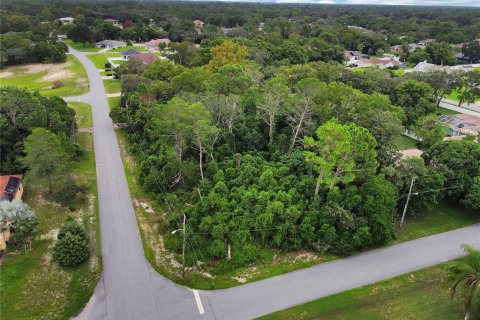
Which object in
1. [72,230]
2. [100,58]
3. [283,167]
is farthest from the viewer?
[100,58]

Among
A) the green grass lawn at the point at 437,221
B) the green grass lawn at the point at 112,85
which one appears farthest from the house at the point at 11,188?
the green grass lawn at the point at 112,85

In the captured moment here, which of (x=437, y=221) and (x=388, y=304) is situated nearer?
(x=388, y=304)

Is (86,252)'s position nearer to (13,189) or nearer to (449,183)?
(13,189)

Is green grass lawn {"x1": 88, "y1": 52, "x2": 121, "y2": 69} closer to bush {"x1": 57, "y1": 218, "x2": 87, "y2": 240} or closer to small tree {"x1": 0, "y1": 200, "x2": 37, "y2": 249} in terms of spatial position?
small tree {"x1": 0, "y1": 200, "x2": 37, "y2": 249}

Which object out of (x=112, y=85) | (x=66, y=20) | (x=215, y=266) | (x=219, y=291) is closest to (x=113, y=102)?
(x=112, y=85)

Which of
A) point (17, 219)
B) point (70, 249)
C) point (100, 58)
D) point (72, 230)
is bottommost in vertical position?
point (70, 249)

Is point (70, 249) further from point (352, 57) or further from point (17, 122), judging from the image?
point (352, 57)
